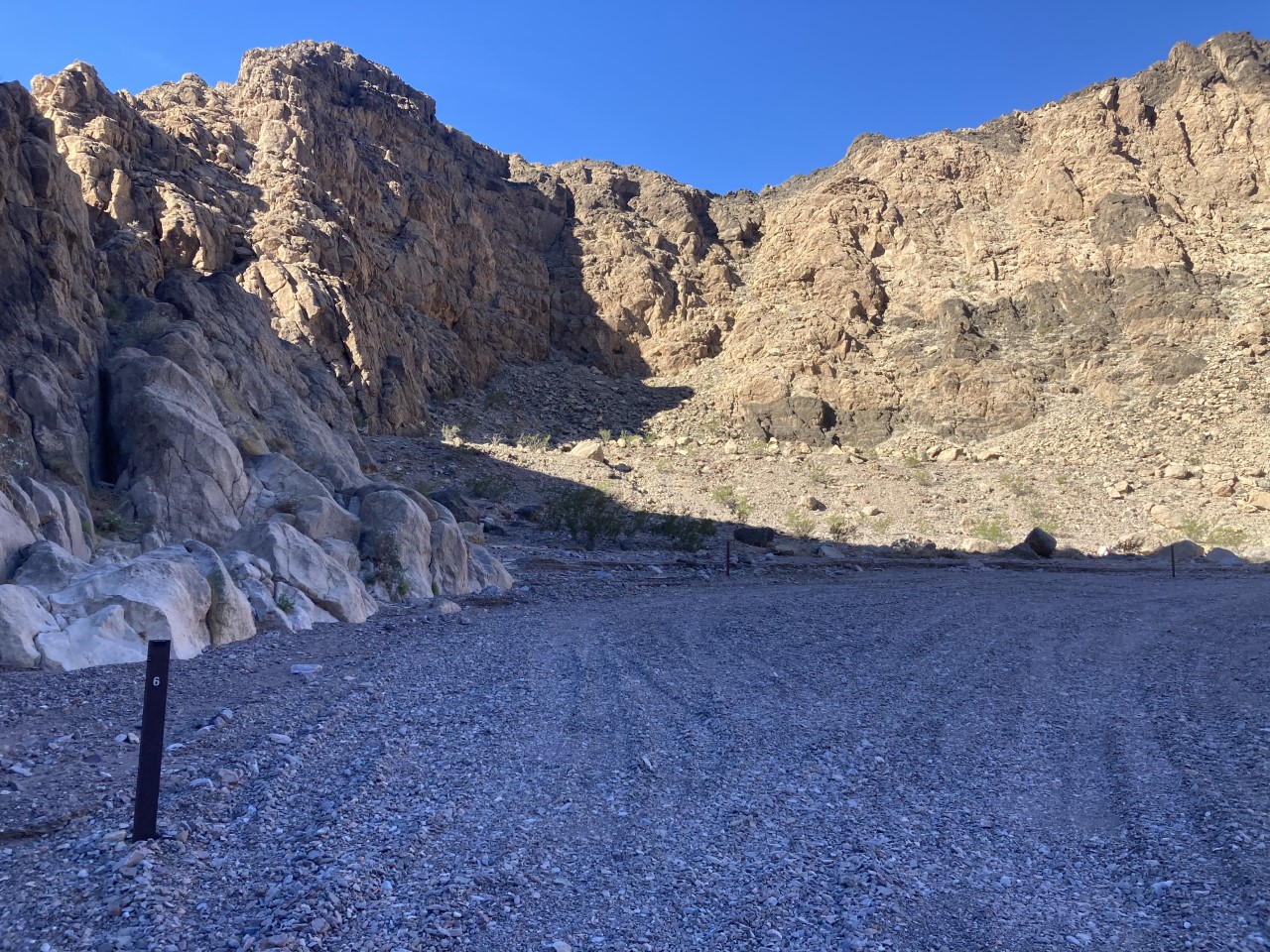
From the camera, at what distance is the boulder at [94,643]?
6.55 m

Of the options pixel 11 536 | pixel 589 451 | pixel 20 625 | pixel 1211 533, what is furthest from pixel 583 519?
pixel 1211 533

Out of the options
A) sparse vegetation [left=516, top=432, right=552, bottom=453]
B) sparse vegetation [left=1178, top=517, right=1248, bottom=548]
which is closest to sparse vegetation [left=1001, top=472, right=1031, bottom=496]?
sparse vegetation [left=1178, top=517, right=1248, bottom=548]

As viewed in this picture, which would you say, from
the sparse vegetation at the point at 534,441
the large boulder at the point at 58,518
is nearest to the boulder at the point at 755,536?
the sparse vegetation at the point at 534,441

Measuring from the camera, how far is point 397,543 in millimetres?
12461

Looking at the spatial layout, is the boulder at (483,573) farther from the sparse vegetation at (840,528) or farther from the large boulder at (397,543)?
the sparse vegetation at (840,528)

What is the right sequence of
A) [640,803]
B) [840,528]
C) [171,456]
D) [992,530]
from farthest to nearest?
[992,530]
[840,528]
[171,456]
[640,803]

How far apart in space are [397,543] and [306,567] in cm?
215

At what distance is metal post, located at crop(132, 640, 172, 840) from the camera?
3773mm

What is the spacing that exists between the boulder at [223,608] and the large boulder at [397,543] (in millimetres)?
3096

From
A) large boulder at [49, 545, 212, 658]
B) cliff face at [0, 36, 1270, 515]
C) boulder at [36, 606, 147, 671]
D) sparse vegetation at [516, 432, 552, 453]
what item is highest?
cliff face at [0, 36, 1270, 515]

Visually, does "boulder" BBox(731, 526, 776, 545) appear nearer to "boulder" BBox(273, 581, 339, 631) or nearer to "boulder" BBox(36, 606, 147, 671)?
"boulder" BBox(273, 581, 339, 631)

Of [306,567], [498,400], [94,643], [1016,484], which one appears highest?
[498,400]

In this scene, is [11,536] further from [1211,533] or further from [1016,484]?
[1016,484]

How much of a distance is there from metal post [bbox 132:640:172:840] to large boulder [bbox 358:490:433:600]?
8.00 metres
